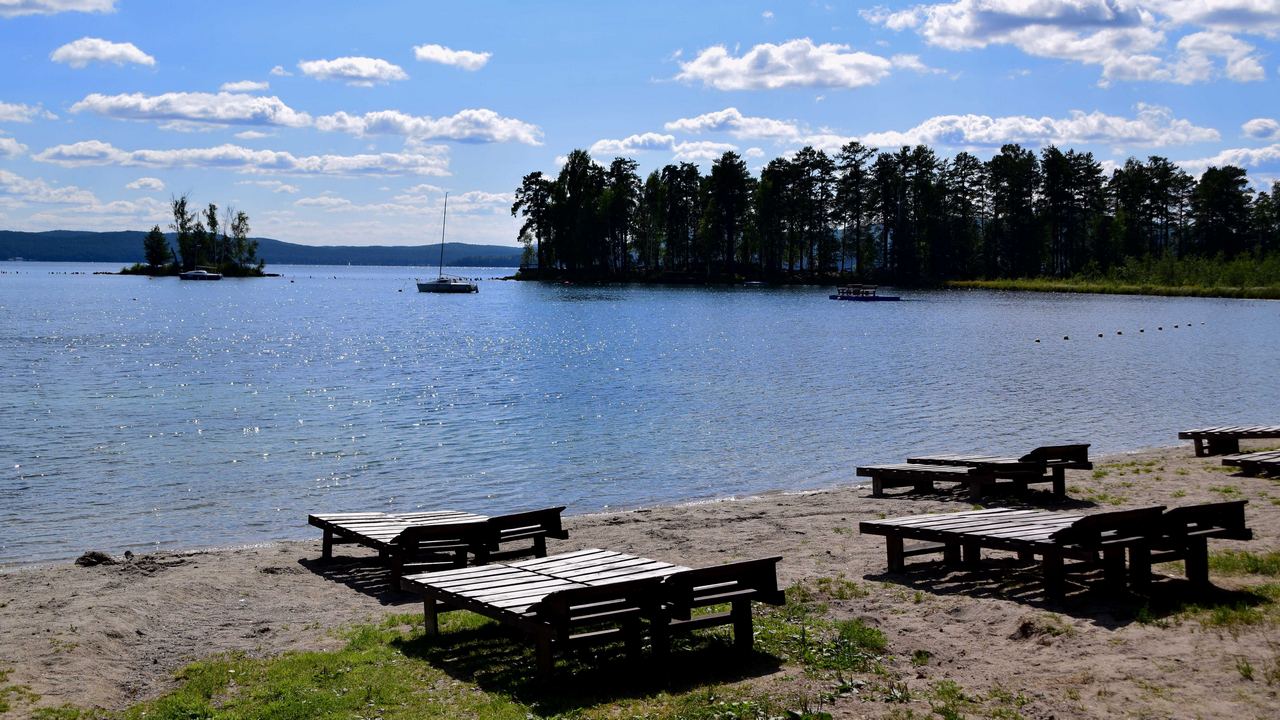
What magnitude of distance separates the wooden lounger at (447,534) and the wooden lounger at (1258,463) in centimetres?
1322

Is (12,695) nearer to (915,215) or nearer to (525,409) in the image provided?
(525,409)

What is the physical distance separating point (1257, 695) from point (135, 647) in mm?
10166

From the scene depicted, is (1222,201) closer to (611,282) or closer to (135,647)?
(611,282)

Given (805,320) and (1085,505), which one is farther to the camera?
(805,320)

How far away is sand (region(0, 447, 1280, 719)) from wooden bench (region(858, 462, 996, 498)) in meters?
0.45

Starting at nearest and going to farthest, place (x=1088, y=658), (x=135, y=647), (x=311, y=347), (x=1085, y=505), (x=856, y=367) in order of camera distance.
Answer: (x=1088, y=658), (x=135, y=647), (x=1085, y=505), (x=856, y=367), (x=311, y=347)

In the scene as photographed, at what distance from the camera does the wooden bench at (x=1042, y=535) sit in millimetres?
10984

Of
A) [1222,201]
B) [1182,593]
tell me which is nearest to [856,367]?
[1182,593]

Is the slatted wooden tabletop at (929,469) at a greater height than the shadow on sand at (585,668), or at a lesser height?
greater

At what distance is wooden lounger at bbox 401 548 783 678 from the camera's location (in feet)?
30.2

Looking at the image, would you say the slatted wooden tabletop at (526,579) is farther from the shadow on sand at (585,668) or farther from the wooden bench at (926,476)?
the wooden bench at (926,476)

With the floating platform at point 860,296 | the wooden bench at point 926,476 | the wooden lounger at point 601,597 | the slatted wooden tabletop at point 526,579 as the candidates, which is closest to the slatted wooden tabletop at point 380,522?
the slatted wooden tabletop at point 526,579

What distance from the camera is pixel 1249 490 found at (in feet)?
59.6

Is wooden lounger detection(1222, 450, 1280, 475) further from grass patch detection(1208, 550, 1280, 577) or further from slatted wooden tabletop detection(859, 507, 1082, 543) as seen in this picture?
slatted wooden tabletop detection(859, 507, 1082, 543)
